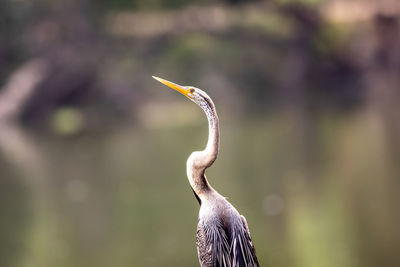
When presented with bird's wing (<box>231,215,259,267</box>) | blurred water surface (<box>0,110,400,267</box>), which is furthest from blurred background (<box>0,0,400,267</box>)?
bird's wing (<box>231,215,259,267</box>)

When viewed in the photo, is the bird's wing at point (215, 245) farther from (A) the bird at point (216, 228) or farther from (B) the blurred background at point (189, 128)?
(B) the blurred background at point (189, 128)

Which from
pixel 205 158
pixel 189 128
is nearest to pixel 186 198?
pixel 189 128

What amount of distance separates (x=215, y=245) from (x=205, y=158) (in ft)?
2.01

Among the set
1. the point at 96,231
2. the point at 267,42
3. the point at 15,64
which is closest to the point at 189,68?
the point at 267,42

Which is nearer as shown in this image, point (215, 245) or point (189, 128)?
point (215, 245)

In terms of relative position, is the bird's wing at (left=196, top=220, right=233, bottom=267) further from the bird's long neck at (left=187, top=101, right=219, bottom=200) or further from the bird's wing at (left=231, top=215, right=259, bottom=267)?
the bird's long neck at (left=187, top=101, right=219, bottom=200)

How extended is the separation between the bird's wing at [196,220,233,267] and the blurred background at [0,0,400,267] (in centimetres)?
516

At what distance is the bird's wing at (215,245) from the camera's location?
5.43 meters

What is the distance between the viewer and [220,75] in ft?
103

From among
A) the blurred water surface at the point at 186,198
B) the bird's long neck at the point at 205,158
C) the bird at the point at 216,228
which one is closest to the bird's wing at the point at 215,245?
the bird at the point at 216,228

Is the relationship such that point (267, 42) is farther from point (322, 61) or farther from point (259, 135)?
point (259, 135)

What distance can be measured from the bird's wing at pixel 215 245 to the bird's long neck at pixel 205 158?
10.0 inches

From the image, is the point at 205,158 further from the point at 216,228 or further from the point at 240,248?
the point at 240,248

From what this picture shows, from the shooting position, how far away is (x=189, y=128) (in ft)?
77.6
